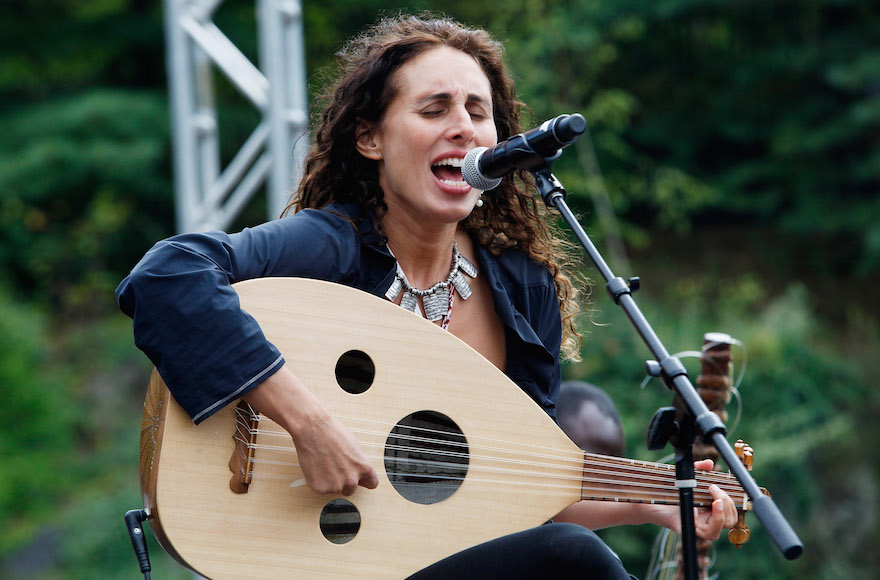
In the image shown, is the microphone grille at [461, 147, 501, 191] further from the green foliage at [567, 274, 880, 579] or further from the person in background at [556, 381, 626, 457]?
the green foliage at [567, 274, 880, 579]

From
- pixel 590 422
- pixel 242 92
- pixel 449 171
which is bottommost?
pixel 590 422

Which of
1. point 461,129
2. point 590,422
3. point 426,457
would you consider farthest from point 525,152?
point 590,422

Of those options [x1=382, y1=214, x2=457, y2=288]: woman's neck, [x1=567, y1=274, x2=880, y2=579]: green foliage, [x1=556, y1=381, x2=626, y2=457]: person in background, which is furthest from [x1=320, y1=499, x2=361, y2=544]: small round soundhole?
[x1=567, y1=274, x2=880, y2=579]: green foliage

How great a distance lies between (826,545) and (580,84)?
4.23 metres

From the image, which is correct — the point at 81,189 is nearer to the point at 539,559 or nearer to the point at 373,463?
the point at 373,463

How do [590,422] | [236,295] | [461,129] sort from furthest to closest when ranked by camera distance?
[590,422]
[461,129]
[236,295]

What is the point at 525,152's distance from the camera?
1836 mm

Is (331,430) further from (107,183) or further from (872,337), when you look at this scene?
(107,183)

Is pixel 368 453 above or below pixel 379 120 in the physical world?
below

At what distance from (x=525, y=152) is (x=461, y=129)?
0.43 meters

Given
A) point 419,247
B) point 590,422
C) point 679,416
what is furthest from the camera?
point 590,422

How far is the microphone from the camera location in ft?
5.81

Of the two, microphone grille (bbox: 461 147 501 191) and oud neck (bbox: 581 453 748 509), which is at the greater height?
microphone grille (bbox: 461 147 501 191)

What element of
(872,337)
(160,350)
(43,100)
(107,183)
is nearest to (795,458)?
(872,337)
